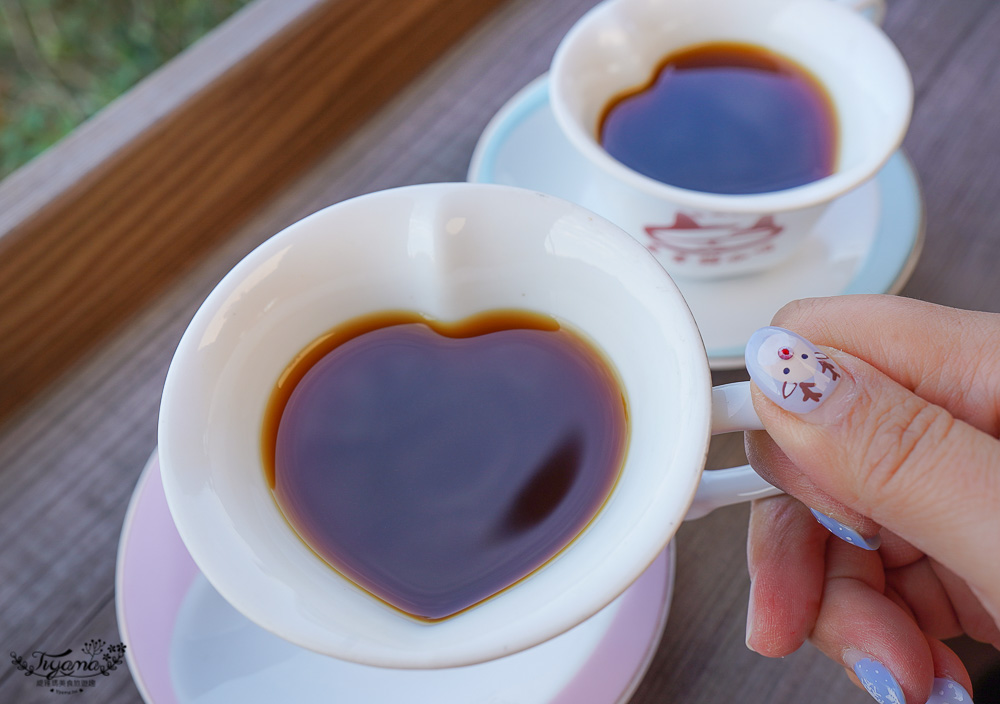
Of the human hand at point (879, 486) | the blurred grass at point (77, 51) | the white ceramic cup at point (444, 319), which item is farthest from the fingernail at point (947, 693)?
the blurred grass at point (77, 51)

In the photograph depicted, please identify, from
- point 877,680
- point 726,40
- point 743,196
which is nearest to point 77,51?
point 726,40

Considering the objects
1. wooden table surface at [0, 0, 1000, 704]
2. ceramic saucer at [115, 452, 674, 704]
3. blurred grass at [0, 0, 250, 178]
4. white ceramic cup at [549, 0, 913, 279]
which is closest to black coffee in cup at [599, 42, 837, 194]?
white ceramic cup at [549, 0, 913, 279]

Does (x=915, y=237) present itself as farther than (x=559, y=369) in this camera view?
Yes

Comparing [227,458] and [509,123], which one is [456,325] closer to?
[227,458]

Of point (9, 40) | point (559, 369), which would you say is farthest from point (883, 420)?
point (9, 40)

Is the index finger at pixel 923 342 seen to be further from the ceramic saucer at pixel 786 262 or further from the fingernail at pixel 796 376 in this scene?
the ceramic saucer at pixel 786 262

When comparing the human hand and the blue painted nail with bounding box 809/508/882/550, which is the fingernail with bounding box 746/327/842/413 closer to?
the human hand
